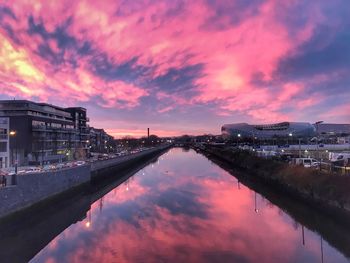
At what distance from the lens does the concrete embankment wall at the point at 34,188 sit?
91.8ft

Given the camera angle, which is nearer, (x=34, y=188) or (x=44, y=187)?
(x=34, y=188)

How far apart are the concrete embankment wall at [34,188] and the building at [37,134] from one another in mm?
19570

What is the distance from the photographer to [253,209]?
34750 mm

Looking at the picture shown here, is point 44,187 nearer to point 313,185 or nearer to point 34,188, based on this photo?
point 34,188

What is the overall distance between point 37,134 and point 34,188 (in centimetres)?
4182

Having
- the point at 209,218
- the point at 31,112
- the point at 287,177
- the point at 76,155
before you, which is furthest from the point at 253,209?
the point at 76,155

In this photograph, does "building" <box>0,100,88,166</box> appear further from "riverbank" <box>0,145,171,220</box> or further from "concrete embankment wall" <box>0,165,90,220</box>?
"concrete embankment wall" <box>0,165,90,220</box>

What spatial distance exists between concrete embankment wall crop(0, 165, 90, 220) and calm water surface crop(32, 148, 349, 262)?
15.5 ft

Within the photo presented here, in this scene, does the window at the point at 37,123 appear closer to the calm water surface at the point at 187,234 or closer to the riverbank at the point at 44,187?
the riverbank at the point at 44,187

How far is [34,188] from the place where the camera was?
33.3 m

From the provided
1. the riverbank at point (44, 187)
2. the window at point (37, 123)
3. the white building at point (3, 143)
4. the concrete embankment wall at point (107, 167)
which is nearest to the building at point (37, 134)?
the window at point (37, 123)

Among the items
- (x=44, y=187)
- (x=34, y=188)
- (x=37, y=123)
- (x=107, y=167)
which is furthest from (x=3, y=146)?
(x=37, y=123)

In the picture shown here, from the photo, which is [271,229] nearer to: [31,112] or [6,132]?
[6,132]

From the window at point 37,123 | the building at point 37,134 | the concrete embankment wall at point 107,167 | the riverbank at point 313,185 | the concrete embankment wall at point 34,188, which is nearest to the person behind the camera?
the concrete embankment wall at point 34,188
